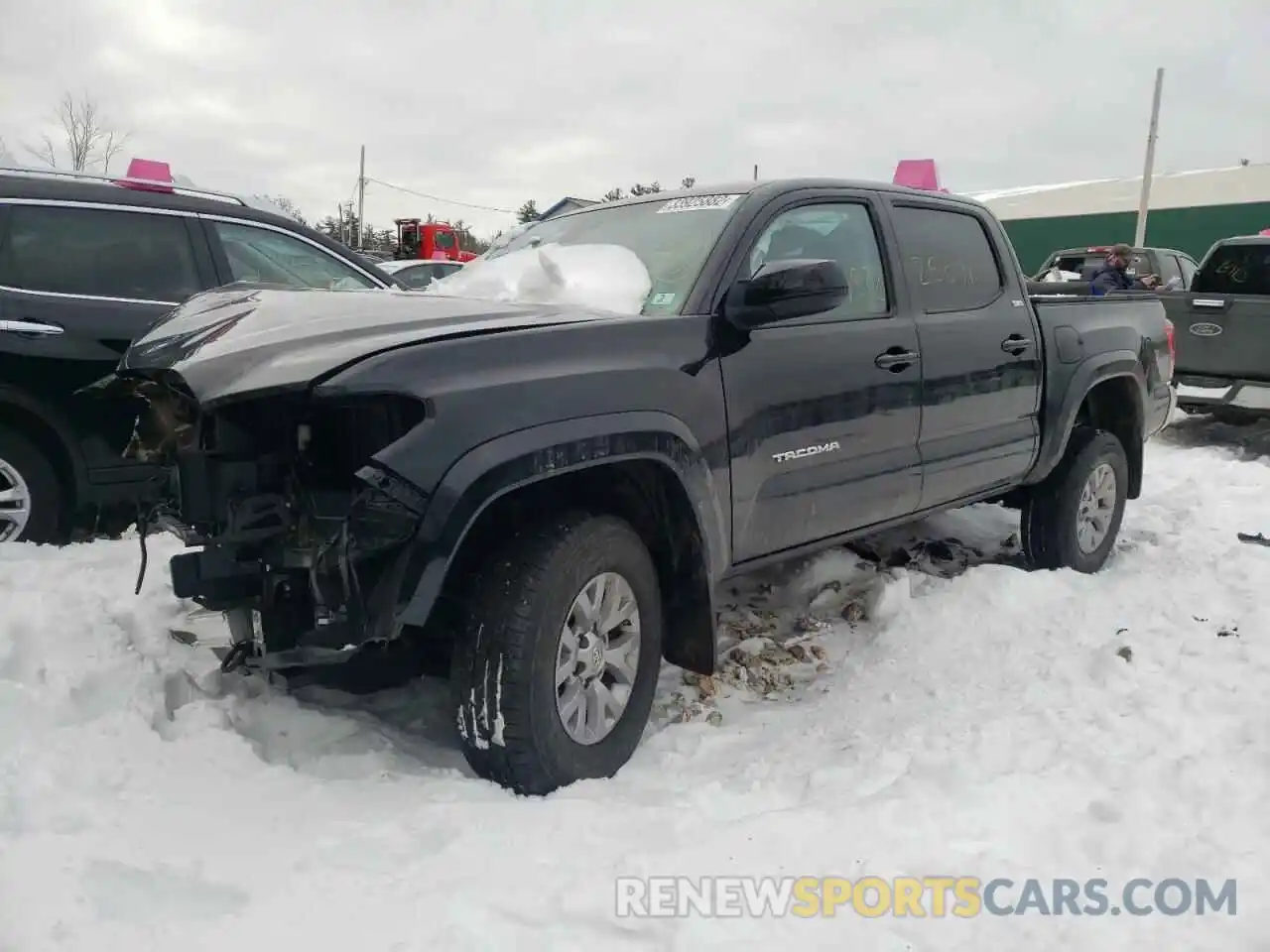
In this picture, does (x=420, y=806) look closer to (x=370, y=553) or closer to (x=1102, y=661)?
(x=370, y=553)

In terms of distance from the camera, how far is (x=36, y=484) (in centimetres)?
408

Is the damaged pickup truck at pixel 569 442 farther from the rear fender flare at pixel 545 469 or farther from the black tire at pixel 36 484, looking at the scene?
the black tire at pixel 36 484

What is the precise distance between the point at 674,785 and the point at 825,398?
1.45 metres

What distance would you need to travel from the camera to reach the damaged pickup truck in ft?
7.69

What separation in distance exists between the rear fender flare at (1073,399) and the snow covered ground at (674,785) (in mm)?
744

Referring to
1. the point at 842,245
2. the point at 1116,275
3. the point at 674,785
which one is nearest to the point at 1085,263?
the point at 1116,275

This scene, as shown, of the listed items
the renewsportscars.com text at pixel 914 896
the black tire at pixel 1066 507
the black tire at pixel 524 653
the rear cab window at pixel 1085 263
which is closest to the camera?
the renewsportscars.com text at pixel 914 896

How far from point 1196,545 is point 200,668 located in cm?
499

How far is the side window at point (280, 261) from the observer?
4.70 metres

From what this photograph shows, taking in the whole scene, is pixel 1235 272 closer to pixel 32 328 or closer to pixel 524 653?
pixel 524 653

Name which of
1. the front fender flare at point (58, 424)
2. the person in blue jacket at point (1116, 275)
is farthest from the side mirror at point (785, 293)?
the person in blue jacket at point (1116, 275)

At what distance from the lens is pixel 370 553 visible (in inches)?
89.6

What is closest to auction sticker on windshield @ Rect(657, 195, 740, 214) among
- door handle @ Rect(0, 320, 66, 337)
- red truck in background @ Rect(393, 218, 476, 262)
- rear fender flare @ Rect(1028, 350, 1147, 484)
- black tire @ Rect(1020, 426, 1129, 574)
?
rear fender flare @ Rect(1028, 350, 1147, 484)

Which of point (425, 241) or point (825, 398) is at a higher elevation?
point (425, 241)
